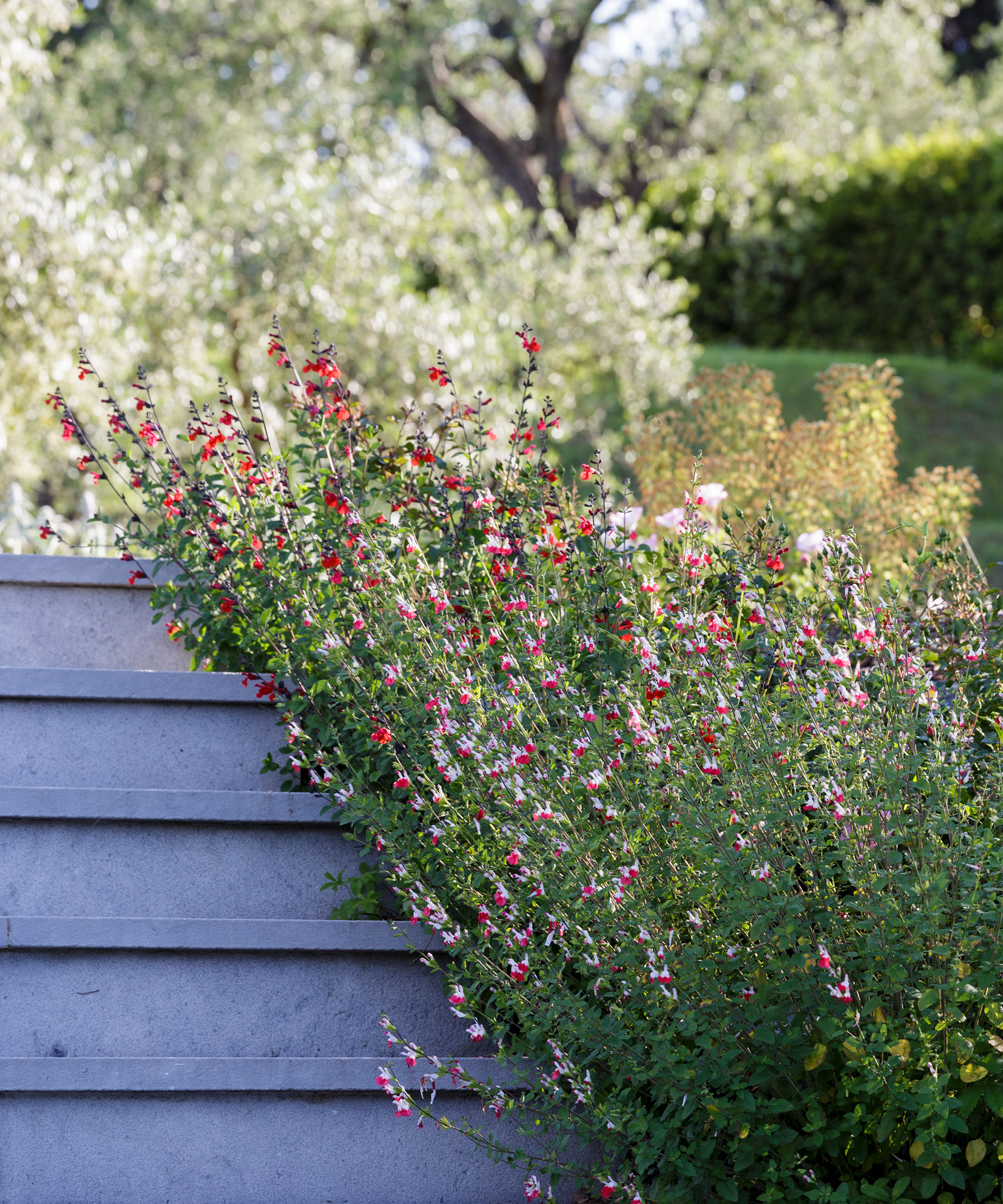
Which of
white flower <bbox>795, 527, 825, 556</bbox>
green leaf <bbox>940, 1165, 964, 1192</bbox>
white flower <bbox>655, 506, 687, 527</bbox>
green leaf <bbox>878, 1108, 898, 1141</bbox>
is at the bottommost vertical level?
green leaf <bbox>940, 1165, 964, 1192</bbox>

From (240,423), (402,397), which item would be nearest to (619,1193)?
(240,423)

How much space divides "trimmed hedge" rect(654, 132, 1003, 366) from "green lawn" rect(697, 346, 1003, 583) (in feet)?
2.82

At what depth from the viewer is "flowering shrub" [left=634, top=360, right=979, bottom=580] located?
4707mm

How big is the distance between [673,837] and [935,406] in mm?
10890

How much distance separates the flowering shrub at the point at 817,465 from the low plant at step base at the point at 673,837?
62.3 inches

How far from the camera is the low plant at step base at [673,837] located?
2107 millimetres

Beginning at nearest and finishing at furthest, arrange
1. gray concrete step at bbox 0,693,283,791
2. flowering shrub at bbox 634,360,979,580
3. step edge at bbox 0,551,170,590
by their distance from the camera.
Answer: gray concrete step at bbox 0,693,283,791 → step edge at bbox 0,551,170,590 → flowering shrub at bbox 634,360,979,580

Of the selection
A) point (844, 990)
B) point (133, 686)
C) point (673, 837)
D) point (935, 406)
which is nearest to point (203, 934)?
point (133, 686)

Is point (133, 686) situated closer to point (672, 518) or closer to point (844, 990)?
point (672, 518)

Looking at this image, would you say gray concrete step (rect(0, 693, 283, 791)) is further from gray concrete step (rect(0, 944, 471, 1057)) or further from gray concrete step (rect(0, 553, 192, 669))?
gray concrete step (rect(0, 944, 471, 1057))

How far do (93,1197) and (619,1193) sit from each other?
4.31 ft

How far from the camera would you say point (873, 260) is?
14.4m

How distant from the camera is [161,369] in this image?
28.1ft

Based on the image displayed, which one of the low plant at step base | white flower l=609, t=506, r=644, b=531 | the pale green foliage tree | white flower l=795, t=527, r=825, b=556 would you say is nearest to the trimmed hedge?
the pale green foliage tree
